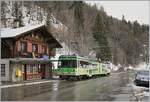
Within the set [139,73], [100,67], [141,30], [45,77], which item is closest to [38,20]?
[100,67]

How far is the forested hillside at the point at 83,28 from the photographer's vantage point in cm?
9925

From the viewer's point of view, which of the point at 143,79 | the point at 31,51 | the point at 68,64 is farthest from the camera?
the point at 31,51

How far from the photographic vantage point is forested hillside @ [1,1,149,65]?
99.2m

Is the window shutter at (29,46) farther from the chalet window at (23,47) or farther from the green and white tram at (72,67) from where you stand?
the green and white tram at (72,67)

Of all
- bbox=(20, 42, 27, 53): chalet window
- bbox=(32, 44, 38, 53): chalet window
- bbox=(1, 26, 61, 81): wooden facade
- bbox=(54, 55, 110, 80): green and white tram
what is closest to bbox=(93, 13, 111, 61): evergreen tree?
bbox=(1, 26, 61, 81): wooden facade

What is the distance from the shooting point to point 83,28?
122 m

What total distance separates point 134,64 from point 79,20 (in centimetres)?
4246

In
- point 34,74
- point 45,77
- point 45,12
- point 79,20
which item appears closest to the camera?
point 34,74

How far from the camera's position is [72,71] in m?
47.1

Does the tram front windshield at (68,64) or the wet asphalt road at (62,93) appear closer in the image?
the wet asphalt road at (62,93)

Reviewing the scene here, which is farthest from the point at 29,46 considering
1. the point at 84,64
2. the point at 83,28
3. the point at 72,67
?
the point at 83,28

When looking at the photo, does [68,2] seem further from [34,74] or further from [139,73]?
[139,73]

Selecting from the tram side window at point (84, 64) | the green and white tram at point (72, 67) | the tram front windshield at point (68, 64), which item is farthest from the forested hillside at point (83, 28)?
the tram front windshield at point (68, 64)

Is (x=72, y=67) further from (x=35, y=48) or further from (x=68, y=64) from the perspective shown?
(x=35, y=48)
